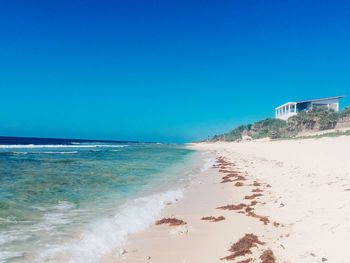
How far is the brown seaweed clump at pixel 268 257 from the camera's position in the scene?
335 centimetres

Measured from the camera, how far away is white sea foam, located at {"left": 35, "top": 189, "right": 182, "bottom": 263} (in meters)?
3.93

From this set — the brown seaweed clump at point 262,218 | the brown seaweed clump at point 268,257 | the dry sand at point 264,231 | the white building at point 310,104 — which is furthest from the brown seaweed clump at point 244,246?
the white building at point 310,104

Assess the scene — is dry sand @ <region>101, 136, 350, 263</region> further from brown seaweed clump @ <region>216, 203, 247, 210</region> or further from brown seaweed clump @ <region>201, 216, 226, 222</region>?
brown seaweed clump @ <region>216, 203, 247, 210</region>

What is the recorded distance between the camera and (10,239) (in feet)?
14.6

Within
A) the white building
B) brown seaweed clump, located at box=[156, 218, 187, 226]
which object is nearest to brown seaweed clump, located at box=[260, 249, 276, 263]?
brown seaweed clump, located at box=[156, 218, 187, 226]

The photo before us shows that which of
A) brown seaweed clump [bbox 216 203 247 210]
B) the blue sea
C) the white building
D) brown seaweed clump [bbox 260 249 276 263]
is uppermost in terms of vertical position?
the white building

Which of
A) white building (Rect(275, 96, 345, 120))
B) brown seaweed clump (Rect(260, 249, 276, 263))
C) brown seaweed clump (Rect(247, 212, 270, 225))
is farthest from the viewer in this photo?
white building (Rect(275, 96, 345, 120))

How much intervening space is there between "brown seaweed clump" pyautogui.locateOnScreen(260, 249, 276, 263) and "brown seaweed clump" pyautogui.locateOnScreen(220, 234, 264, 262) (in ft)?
0.88

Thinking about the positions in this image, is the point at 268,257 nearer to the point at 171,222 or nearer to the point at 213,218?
the point at 213,218

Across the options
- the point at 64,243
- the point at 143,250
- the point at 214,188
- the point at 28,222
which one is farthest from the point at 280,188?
the point at 28,222

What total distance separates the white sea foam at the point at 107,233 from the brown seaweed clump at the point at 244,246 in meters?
2.17

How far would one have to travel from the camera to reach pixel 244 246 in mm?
3910

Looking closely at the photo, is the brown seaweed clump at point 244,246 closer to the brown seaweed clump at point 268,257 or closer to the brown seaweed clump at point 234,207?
the brown seaweed clump at point 268,257

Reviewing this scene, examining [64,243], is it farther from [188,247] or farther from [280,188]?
[280,188]
